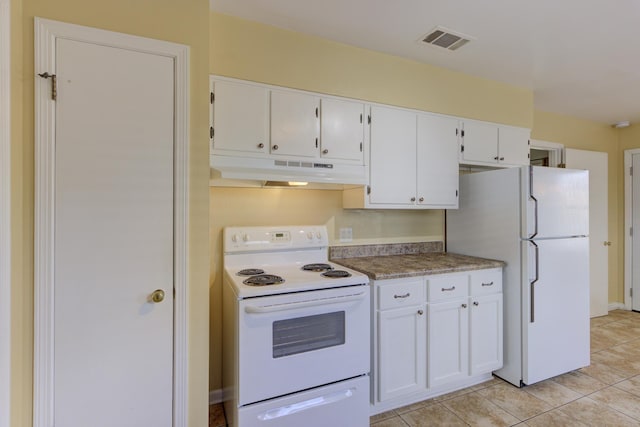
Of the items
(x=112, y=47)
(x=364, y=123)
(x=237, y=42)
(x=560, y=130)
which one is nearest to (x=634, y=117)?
(x=560, y=130)

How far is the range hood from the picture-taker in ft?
5.90

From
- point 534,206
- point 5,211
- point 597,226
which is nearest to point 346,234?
point 534,206

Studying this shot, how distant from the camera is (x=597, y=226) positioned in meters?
3.98

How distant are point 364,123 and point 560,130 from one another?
10.1 feet

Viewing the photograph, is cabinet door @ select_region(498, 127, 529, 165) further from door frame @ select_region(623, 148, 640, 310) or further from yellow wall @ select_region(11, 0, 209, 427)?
yellow wall @ select_region(11, 0, 209, 427)

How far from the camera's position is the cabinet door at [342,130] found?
2203mm

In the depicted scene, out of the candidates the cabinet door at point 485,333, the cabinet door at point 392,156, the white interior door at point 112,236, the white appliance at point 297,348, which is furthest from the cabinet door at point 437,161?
the white interior door at point 112,236

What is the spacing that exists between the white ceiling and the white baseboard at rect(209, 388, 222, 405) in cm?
250

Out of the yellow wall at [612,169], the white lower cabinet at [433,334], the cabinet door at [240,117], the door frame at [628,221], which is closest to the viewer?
the cabinet door at [240,117]

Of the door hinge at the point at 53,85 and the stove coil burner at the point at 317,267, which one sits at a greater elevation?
the door hinge at the point at 53,85

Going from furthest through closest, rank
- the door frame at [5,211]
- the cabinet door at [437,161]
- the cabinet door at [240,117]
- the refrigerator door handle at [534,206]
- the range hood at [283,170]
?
the cabinet door at [437,161]
the refrigerator door handle at [534,206]
the cabinet door at [240,117]
the range hood at [283,170]
the door frame at [5,211]

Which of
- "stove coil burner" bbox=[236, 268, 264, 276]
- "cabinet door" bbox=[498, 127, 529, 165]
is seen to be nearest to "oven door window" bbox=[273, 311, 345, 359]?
"stove coil burner" bbox=[236, 268, 264, 276]

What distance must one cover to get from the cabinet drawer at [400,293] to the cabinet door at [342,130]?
2.98 ft

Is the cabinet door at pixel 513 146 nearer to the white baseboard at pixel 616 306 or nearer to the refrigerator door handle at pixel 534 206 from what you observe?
the refrigerator door handle at pixel 534 206
